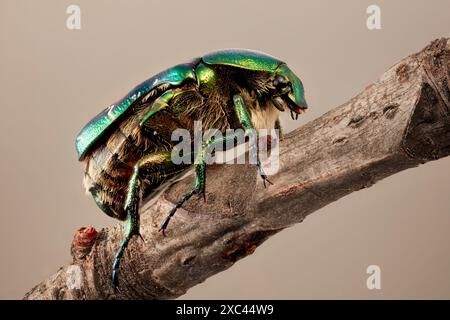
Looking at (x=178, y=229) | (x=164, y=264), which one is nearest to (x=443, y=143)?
(x=178, y=229)

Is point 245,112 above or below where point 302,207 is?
above

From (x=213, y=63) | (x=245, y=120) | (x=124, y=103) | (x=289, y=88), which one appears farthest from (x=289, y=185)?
(x=124, y=103)

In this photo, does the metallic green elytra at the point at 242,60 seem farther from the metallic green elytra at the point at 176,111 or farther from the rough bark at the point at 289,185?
the rough bark at the point at 289,185

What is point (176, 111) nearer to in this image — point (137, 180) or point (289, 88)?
point (137, 180)

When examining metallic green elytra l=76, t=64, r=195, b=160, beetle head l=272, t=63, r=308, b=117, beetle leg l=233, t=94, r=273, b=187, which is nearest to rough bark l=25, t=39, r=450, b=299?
beetle leg l=233, t=94, r=273, b=187

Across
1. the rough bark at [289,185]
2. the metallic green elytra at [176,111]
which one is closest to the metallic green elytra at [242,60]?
the metallic green elytra at [176,111]

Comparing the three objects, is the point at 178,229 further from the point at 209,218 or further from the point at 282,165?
the point at 282,165
